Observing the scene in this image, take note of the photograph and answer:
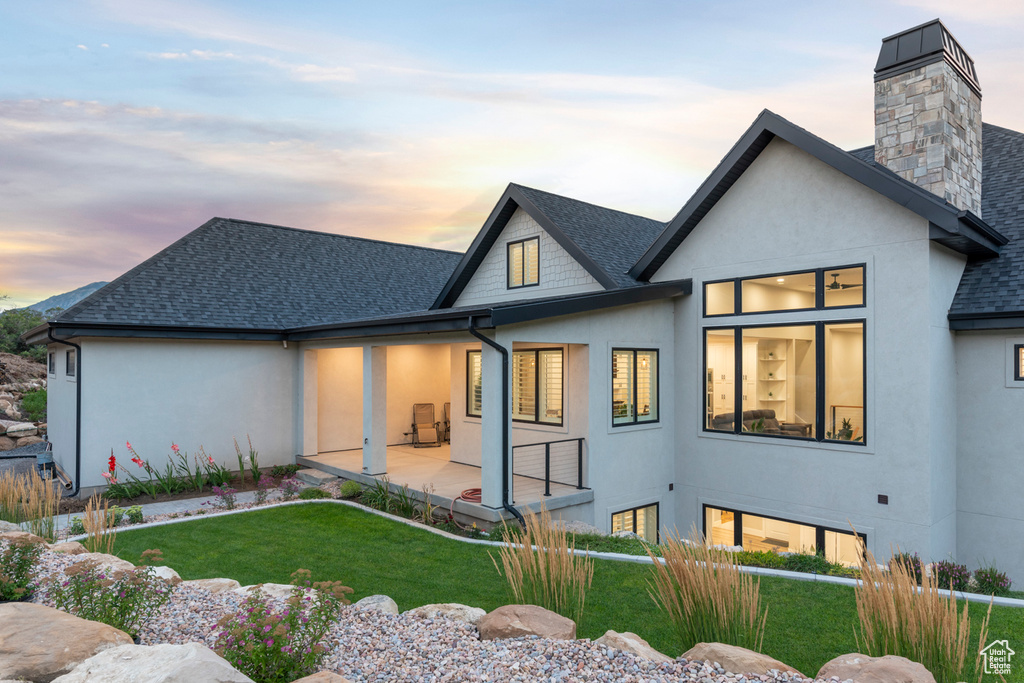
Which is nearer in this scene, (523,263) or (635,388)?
(635,388)

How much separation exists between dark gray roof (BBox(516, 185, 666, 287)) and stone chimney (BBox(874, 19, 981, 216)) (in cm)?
460

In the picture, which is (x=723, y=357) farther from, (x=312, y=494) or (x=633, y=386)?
(x=312, y=494)

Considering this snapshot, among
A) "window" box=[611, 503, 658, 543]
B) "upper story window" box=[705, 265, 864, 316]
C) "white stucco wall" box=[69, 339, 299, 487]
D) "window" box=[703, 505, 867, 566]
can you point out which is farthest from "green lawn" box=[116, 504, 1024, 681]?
"upper story window" box=[705, 265, 864, 316]

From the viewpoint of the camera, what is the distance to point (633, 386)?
997 centimetres

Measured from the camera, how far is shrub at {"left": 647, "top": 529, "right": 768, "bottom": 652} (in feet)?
11.9

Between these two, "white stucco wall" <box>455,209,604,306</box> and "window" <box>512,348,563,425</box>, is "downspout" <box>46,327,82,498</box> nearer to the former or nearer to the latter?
"white stucco wall" <box>455,209,604,306</box>

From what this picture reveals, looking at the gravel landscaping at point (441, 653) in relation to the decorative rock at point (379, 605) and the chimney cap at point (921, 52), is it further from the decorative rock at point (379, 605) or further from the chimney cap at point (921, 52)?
the chimney cap at point (921, 52)

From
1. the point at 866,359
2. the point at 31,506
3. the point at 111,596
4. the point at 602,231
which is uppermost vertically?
the point at 602,231

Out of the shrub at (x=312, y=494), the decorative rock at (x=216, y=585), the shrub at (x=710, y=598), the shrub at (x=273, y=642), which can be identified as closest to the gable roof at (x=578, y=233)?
the shrub at (x=312, y=494)

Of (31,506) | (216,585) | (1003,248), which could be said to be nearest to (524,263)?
(1003,248)

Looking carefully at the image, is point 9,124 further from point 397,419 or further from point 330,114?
point 397,419

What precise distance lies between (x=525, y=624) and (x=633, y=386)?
Answer: 647 cm

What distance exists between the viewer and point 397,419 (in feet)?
48.1

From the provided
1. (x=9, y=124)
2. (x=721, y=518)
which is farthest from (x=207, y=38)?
(x=721, y=518)
